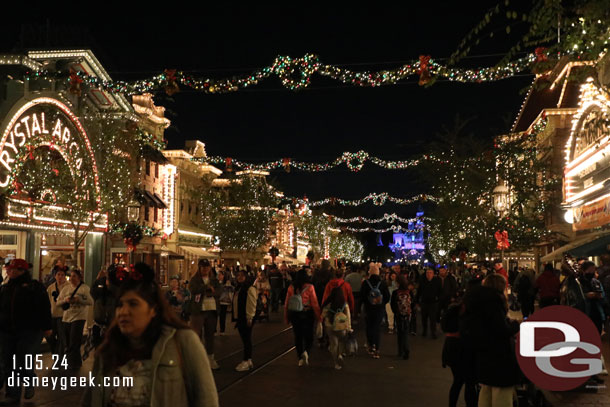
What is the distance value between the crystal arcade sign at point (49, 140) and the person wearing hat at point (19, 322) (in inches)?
596

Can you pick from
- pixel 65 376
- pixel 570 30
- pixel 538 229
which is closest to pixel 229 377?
pixel 65 376

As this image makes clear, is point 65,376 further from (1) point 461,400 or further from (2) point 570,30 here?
(2) point 570,30

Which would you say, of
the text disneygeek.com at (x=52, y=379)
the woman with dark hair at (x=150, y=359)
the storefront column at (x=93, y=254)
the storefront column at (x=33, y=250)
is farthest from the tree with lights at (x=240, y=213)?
the woman with dark hair at (x=150, y=359)

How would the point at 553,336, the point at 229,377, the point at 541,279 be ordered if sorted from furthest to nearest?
1. the point at 541,279
2. the point at 229,377
3. the point at 553,336

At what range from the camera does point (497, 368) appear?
6.35 metres

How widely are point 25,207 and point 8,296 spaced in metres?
17.0

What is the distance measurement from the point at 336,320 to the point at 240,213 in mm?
40648

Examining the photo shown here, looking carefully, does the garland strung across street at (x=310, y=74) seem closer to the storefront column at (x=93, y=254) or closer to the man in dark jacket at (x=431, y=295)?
the man in dark jacket at (x=431, y=295)

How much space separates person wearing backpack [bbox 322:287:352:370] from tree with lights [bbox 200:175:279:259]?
39139 millimetres

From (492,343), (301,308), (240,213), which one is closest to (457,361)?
(492,343)
